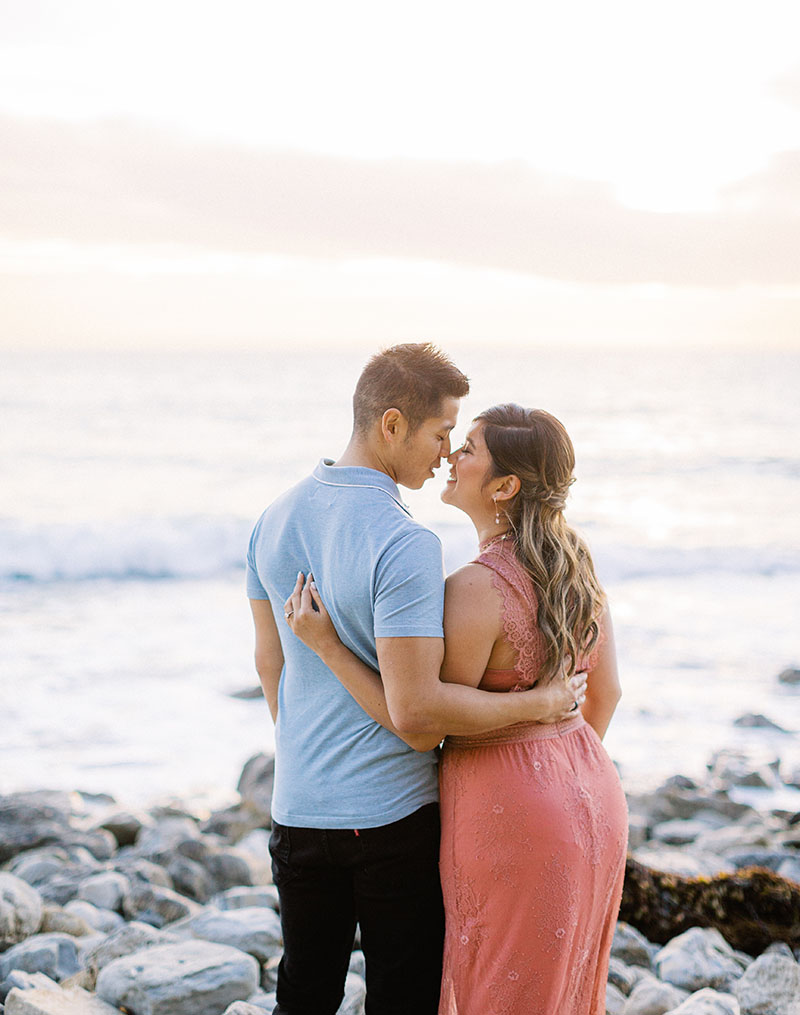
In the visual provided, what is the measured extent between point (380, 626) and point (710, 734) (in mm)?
6935

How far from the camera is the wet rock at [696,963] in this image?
4203 mm

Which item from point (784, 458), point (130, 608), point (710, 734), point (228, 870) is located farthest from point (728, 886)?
point (784, 458)

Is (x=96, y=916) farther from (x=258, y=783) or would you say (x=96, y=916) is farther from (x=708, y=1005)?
(x=708, y=1005)

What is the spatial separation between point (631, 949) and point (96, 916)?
2435 millimetres

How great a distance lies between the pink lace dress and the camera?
8.36ft

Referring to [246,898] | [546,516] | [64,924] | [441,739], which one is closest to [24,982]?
[64,924]

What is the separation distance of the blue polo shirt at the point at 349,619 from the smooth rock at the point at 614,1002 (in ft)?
5.99

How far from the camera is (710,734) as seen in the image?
8602 millimetres

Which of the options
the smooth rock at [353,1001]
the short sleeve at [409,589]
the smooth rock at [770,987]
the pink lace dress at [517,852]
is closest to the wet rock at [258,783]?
the smooth rock at [353,1001]

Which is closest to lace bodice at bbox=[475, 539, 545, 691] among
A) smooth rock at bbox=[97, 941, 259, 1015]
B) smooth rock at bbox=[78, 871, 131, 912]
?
Answer: smooth rock at bbox=[97, 941, 259, 1015]

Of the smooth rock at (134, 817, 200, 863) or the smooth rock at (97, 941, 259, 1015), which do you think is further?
the smooth rock at (134, 817, 200, 863)

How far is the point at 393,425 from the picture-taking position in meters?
2.60

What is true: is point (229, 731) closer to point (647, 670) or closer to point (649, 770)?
point (649, 770)

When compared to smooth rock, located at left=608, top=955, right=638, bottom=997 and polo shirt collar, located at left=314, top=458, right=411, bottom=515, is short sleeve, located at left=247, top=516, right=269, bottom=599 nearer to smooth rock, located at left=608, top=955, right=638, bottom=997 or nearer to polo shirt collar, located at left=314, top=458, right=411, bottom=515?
polo shirt collar, located at left=314, top=458, right=411, bottom=515
